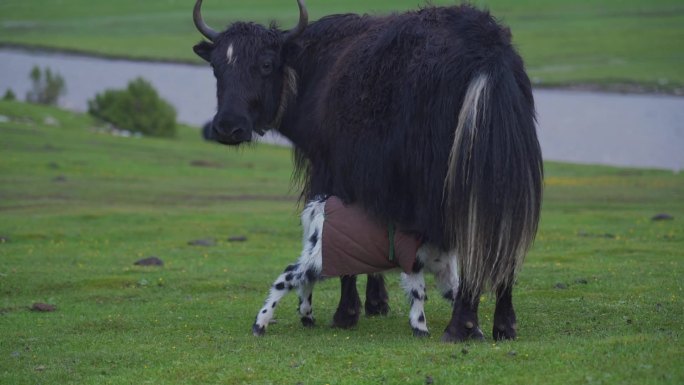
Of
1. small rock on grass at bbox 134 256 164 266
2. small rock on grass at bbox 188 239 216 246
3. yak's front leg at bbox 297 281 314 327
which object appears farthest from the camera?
small rock on grass at bbox 188 239 216 246

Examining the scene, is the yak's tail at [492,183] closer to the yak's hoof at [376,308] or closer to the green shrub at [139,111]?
the yak's hoof at [376,308]

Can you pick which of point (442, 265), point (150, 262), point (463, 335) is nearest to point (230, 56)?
point (442, 265)

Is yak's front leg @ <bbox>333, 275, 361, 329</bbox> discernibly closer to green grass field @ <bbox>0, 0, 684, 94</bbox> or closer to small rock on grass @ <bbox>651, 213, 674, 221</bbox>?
small rock on grass @ <bbox>651, 213, 674, 221</bbox>

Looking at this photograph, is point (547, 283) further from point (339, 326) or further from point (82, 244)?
point (82, 244)

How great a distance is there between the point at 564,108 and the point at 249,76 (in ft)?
168

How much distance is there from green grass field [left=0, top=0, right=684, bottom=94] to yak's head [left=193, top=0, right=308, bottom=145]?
50809 mm

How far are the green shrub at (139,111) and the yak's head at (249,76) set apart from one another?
3379 cm

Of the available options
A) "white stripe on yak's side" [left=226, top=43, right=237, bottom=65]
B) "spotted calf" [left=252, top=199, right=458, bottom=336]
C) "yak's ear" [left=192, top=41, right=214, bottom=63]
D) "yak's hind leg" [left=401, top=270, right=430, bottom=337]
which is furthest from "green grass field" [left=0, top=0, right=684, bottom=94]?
"yak's hind leg" [left=401, top=270, right=430, bottom=337]

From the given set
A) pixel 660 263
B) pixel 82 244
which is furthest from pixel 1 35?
pixel 660 263

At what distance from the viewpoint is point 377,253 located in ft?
29.2

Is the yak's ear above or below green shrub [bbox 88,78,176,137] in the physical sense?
above

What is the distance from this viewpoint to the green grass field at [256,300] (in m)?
7.29

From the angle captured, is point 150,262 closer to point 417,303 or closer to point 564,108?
point 417,303

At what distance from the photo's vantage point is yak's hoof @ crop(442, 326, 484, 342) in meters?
8.26
